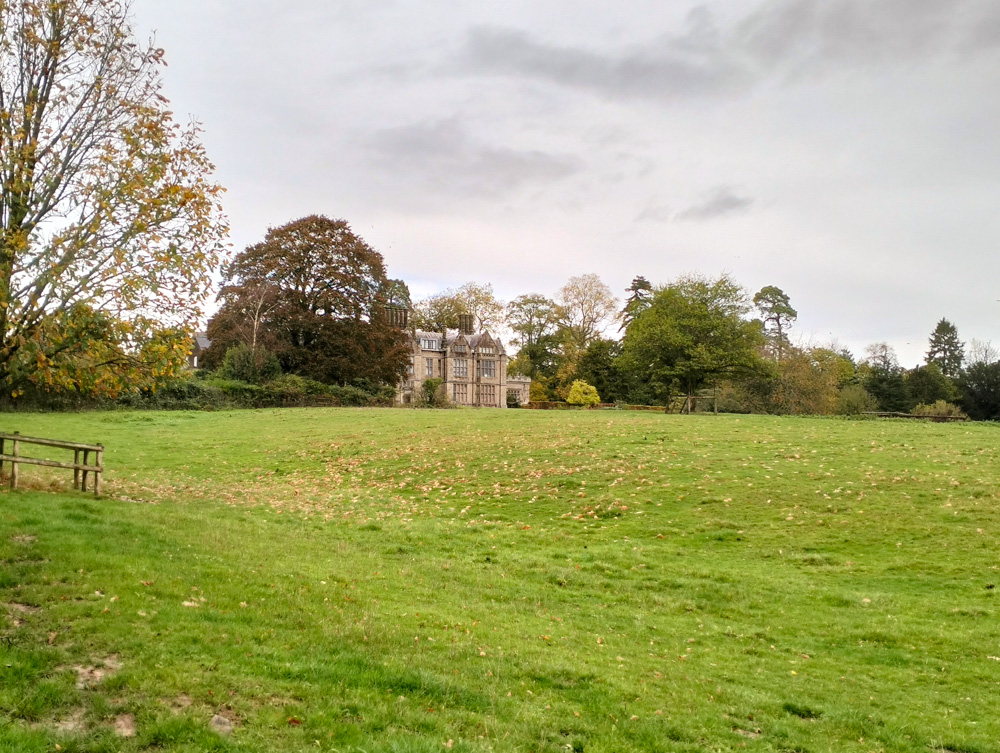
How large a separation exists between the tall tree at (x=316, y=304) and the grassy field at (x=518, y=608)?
36.6 metres

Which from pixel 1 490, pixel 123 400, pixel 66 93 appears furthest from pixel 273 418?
pixel 66 93

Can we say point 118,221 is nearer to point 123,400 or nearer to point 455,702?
point 455,702

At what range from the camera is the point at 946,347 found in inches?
3465

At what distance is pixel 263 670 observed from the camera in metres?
6.34

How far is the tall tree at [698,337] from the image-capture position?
164 ft

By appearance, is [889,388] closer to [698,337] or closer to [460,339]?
[698,337]

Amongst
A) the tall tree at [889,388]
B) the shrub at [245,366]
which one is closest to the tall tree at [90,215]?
the shrub at [245,366]

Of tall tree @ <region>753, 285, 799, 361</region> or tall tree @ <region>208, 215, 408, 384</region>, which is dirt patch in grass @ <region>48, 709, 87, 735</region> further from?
tall tree @ <region>753, 285, 799, 361</region>

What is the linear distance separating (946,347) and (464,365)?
62.9m

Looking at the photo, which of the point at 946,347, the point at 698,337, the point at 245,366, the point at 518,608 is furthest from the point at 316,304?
the point at 946,347

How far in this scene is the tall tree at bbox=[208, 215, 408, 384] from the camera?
5719 cm

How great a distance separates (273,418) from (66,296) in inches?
1179

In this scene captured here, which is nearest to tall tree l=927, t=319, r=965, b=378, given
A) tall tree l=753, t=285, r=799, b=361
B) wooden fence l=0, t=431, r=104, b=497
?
tall tree l=753, t=285, r=799, b=361

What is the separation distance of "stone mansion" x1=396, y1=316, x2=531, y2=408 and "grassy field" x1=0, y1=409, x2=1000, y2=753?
6430cm
